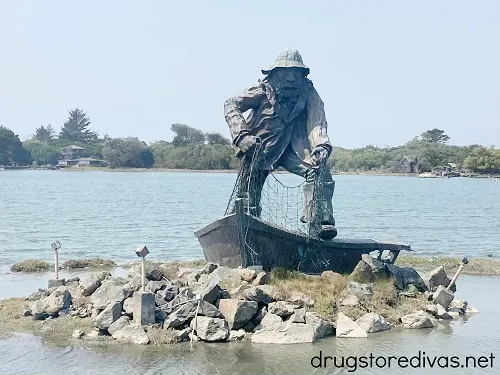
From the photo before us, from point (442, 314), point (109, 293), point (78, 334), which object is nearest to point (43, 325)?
point (78, 334)

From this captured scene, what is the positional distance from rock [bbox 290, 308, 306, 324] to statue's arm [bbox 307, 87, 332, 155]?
385cm

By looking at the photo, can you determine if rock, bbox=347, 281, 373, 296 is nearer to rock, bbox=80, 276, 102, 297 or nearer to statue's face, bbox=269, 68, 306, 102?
statue's face, bbox=269, 68, 306, 102

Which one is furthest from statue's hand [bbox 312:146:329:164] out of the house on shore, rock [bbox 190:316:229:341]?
the house on shore

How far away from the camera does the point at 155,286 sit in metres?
13.9

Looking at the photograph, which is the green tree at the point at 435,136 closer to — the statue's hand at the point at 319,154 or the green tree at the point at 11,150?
the green tree at the point at 11,150

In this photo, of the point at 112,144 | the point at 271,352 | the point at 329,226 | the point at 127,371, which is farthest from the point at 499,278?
the point at 112,144

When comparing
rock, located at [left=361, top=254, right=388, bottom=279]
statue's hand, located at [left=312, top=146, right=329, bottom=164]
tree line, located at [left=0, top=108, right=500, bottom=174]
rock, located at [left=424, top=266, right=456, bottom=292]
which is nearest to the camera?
rock, located at [left=361, top=254, right=388, bottom=279]

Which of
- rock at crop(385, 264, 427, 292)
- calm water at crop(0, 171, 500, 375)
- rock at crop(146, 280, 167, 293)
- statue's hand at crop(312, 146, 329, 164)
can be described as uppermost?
statue's hand at crop(312, 146, 329, 164)

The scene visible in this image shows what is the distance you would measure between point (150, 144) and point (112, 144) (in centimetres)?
1458

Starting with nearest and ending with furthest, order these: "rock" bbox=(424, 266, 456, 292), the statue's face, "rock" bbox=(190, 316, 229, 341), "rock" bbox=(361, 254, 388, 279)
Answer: "rock" bbox=(190, 316, 229, 341)
"rock" bbox=(361, 254, 388, 279)
the statue's face
"rock" bbox=(424, 266, 456, 292)

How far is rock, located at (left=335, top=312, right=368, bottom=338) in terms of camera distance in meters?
13.4

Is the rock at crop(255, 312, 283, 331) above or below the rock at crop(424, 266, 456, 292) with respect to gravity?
below

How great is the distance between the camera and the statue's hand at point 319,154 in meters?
15.9

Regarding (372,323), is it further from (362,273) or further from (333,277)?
(362,273)
